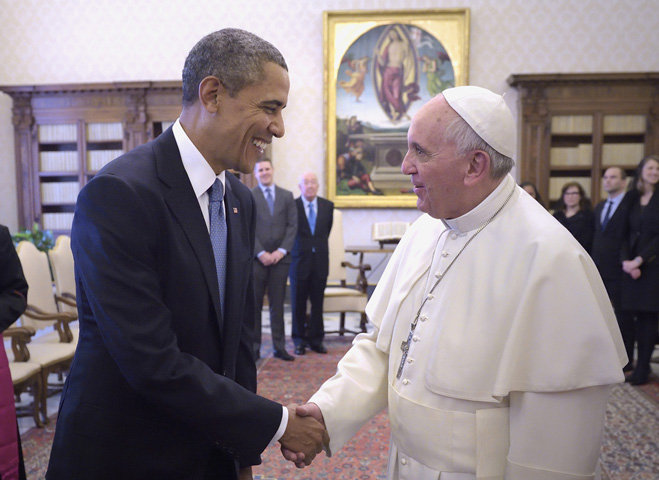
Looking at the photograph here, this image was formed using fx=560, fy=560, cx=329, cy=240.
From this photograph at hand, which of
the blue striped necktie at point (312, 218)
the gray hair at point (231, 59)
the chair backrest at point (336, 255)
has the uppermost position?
the gray hair at point (231, 59)

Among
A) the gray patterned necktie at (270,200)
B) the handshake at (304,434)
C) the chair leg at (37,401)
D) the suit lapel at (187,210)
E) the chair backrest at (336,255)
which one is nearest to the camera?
the suit lapel at (187,210)

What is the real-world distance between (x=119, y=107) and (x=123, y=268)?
7.69 meters

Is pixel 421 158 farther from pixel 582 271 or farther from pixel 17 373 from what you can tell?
pixel 17 373

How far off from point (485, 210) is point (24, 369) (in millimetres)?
3328

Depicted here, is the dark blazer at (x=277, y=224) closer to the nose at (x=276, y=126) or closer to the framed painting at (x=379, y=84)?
the framed painting at (x=379, y=84)

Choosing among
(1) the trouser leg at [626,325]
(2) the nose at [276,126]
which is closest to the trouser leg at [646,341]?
(1) the trouser leg at [626,325]

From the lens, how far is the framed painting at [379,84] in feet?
26.5

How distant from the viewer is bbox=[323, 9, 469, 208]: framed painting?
8.06m

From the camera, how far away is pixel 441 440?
146 cm

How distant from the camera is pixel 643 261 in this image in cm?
464

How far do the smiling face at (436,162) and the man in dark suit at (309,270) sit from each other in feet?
14.2

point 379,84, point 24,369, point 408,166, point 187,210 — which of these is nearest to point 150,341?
point 187,210

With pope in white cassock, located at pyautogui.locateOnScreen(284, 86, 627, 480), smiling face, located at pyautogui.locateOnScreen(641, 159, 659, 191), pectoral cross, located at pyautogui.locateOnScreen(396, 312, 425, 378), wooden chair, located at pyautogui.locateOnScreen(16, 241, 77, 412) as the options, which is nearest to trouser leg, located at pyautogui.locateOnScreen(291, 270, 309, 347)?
wooden chair, located at pyautogui.locateOnScreen(16, 241, 77, 412)

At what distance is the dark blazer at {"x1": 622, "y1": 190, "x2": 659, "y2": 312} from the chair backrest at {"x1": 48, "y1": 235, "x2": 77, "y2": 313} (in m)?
4.72
